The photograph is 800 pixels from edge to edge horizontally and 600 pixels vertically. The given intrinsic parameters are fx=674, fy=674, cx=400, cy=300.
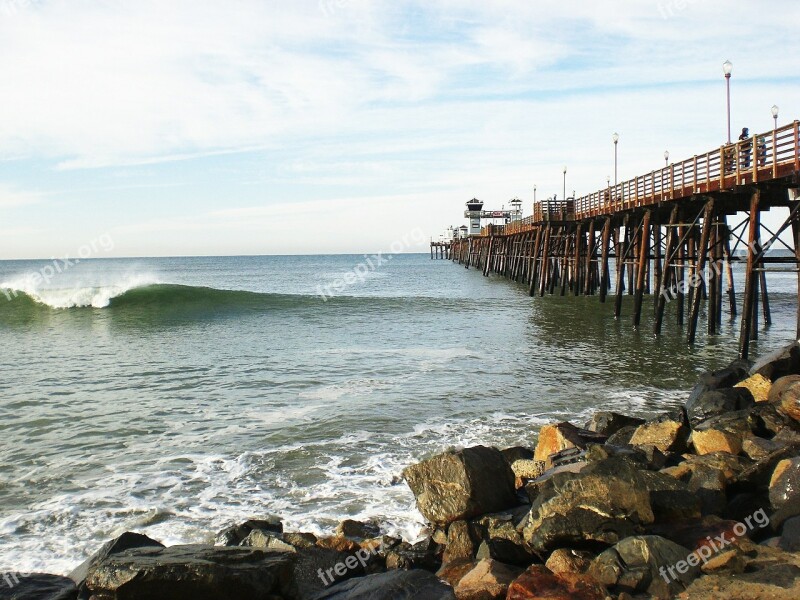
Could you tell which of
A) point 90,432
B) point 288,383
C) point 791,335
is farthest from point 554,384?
point 791,335

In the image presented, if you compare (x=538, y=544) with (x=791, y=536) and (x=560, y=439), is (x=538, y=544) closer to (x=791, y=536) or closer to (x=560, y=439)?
(x=791, y=536)

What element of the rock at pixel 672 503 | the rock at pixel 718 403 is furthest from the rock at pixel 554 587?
the rock at pixel 718 403

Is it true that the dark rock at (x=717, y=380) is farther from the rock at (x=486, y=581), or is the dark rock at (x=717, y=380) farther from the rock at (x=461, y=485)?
the rock at (x=486, y=581)

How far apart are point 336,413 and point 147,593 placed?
7.49 metres

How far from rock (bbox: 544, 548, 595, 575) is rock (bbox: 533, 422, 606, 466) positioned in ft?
9.51

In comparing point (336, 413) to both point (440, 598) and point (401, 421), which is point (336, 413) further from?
point (440, 598)

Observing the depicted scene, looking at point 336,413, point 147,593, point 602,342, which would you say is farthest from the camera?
point 602,342

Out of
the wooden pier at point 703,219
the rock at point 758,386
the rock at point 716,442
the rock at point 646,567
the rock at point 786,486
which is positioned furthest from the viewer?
the wooden pier at point 703,219

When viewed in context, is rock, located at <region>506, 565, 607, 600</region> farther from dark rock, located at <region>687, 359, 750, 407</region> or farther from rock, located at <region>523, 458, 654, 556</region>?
dark rock, located at <region>687, 359, 750, 407</region>

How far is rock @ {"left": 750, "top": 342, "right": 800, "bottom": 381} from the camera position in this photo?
10.9m

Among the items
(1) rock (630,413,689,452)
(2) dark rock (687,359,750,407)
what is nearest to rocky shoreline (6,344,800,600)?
(1) rock (630,413,689,452)

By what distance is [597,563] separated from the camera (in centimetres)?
533

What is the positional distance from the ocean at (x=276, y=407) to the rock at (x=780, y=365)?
201cm

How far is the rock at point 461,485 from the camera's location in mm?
6816
